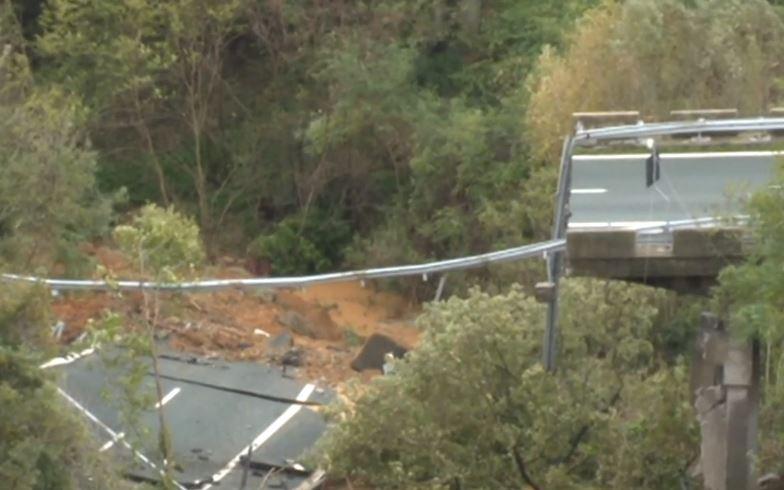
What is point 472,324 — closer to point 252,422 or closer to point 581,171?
point 581,171

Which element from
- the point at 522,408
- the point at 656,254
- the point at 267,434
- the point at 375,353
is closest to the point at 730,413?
the point at 656,254

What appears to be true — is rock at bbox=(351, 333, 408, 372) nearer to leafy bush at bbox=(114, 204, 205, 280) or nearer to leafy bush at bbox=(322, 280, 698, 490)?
leafy bush at bbox=(322, 280, 698, 490)

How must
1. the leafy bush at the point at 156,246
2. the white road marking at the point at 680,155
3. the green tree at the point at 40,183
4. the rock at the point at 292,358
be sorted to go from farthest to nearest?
the rock at the point at 292,358
the green tree at the point at 40,183
the white road marking at the point at 680,155
the leafy bush at the point at 156,246

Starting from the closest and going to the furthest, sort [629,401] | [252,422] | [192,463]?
[629,401]
[192,463]
[252,422]

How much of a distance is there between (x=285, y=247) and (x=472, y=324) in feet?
55.2

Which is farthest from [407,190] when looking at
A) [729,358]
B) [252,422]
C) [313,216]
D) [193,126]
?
[729,358]

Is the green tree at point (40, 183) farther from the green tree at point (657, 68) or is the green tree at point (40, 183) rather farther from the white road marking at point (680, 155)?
the green tree at point (657, 68)

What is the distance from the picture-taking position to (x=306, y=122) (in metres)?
35.2

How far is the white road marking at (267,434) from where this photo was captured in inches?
850

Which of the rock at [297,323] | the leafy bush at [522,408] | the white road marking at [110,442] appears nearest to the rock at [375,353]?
the rock at [297,323]

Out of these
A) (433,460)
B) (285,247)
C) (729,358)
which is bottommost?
(285,247)

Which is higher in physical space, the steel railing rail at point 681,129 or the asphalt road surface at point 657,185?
the steel railing rail at point 681,129

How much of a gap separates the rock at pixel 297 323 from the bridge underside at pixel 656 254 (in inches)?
579

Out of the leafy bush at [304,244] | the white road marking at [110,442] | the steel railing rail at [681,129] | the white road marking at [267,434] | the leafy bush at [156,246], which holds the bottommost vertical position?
the leafy bush at [304,244]
